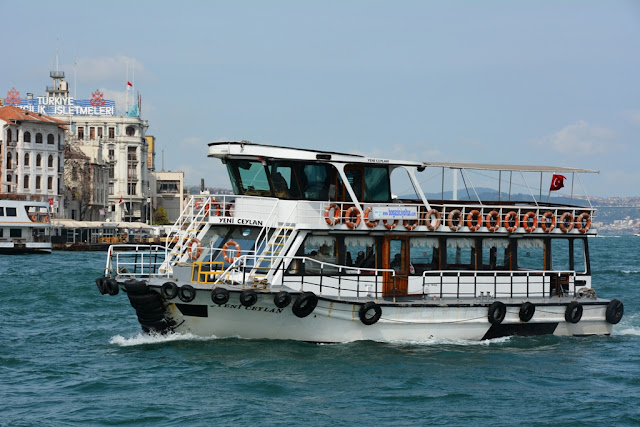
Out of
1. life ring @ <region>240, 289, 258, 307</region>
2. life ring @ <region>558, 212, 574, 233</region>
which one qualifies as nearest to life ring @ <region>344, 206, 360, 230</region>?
life ring @ <region>240, 289, 258, 307</region>

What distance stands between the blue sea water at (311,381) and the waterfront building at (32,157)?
7590 cm

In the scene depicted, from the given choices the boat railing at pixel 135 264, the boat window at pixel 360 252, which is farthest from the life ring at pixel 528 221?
the boat railing at pixel 135 264

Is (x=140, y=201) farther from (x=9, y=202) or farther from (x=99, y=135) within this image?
(x=9, y=202)

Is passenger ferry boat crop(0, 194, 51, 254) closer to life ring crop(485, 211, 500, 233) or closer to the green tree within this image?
the green tree

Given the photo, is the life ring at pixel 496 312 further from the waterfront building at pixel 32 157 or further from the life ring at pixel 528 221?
the waterfront building at pixel 32 157

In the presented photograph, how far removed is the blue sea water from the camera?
15500mm

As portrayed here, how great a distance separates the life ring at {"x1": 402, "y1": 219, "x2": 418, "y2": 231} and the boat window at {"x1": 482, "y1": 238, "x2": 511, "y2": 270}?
2.11 metres

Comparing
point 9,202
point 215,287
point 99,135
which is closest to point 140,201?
point 99,135

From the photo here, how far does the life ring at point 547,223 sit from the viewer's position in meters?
23.2

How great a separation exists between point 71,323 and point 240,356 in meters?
9.28

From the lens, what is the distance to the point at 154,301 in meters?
19.7

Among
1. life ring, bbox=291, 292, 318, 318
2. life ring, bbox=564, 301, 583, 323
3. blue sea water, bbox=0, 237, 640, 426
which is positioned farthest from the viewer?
life ring, bbox=564, 301, 583, 323

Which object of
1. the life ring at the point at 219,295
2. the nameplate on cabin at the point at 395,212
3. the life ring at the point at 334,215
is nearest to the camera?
the life ring at the point at 219,295

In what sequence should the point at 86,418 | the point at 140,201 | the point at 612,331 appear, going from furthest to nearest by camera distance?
the point at 140,201 < the point at 612,331 < the point at 86,418
